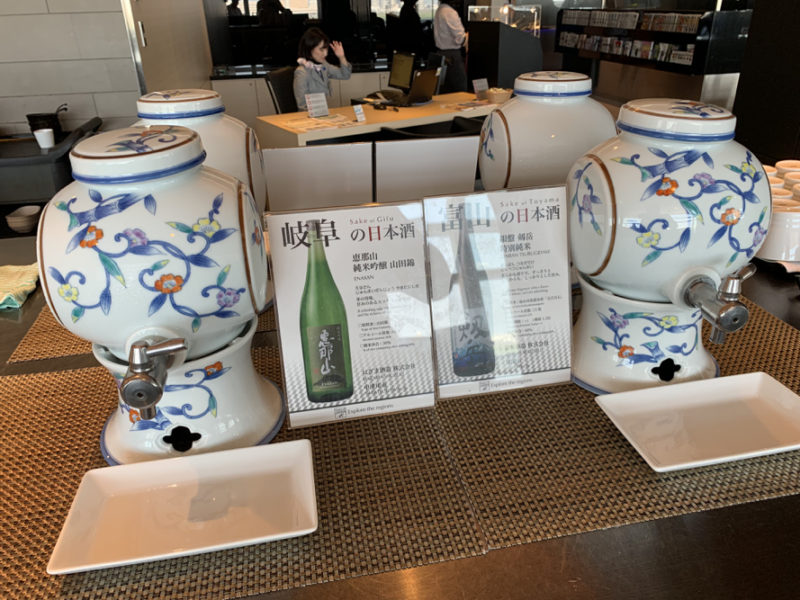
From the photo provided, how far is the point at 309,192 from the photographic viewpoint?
1325mm

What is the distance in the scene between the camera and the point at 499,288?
2.83 ft

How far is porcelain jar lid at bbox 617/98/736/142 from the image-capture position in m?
0.76

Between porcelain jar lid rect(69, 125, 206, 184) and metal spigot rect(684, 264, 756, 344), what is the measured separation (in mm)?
624

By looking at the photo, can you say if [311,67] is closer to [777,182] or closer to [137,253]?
[777,182]

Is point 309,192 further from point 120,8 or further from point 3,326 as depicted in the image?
point 120,8

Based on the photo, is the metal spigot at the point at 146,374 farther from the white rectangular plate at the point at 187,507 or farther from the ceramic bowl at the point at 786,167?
the ceramic bowl at the point at 786,167

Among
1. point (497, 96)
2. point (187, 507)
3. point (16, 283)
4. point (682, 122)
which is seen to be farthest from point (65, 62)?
point (682, 122)

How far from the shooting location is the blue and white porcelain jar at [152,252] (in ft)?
2.10

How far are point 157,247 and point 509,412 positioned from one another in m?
0.51

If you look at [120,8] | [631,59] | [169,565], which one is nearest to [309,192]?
[169,565]

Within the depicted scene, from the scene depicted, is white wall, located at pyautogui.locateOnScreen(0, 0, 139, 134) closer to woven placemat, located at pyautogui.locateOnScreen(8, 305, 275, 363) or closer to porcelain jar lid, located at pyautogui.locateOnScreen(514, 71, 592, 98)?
woven placemat, located at pyautogui.locateOnScreen(8, 305, 275, 363)

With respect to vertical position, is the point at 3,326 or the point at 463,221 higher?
the point at 463,221

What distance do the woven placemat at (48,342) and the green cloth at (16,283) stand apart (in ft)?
0.26

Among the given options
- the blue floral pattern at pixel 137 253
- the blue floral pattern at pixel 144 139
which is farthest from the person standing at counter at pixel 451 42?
the blue floral pattern at pixel 137 253
